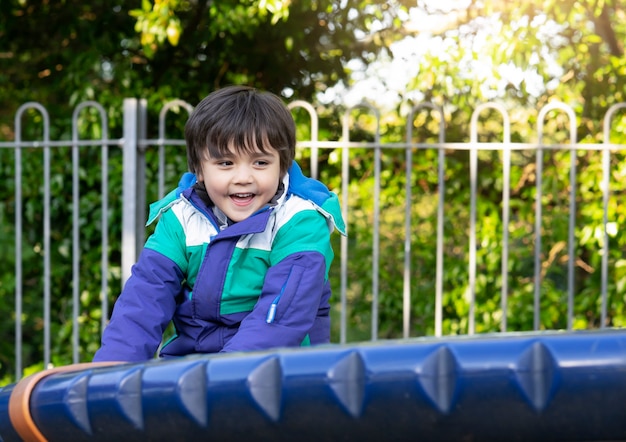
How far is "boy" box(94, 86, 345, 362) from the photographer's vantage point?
170 cm

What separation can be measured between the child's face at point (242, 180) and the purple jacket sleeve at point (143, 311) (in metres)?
0.18

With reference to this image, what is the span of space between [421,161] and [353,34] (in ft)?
3.18

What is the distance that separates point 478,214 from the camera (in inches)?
198

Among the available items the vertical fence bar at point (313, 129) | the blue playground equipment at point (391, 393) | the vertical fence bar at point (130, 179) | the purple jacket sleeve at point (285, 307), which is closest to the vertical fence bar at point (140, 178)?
the vertical fence bar at point (130, 179)

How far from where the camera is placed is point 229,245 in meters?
1.75

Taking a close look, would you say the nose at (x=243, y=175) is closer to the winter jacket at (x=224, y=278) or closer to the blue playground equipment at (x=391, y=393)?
the winter jacket at (x=224, y=278)

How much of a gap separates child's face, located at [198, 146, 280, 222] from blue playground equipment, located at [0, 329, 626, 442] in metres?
1.15

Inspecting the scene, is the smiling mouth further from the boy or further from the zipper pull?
the zipper pull

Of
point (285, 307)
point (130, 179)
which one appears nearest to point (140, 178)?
point (130, 179)

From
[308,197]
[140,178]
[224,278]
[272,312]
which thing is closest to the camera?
[272,312]

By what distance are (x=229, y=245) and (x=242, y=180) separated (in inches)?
5.3

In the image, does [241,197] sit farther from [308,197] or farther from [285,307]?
[285,307]

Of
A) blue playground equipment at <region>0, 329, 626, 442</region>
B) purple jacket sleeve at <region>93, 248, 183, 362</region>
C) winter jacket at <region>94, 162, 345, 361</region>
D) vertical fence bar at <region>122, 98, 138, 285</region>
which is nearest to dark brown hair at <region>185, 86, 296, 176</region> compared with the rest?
winter jacket at <region>94, 162, 345, 361</region>

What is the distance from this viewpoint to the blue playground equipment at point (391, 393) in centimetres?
54
